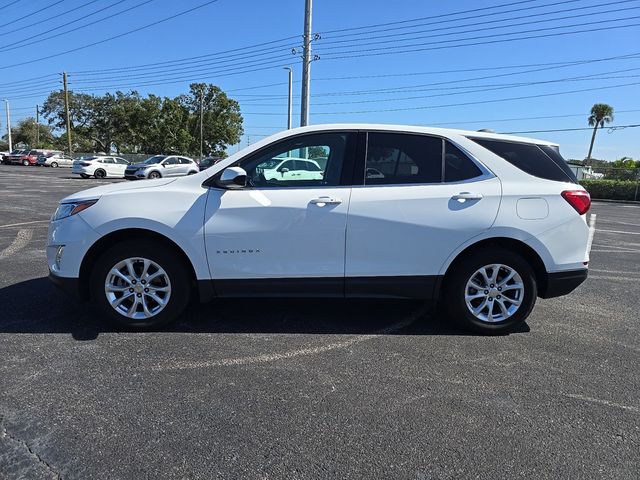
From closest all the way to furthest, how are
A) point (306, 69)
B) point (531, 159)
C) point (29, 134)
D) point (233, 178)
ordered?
point (233, 178)
point (531, 159)
point (306, 69)
point (29, 134)

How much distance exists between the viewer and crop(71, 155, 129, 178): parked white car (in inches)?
1225

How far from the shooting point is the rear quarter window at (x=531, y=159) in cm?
424

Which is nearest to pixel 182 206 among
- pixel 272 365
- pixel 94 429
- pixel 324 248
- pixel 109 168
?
pixel 324 248

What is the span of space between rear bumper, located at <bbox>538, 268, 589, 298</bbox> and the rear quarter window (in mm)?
824

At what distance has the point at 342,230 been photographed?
4012 mm

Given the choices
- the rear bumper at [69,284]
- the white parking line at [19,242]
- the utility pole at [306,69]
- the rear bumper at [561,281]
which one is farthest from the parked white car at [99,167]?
the rear bumper at [561,281]

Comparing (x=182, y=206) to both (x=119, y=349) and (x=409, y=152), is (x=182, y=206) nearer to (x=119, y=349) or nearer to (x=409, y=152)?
(x=119, y=349)

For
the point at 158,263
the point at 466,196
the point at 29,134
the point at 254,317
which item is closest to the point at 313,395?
the point at 254,317

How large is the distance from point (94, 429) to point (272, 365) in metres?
1.26

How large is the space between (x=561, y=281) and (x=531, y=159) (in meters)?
1.11

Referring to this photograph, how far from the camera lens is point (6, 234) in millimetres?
8609

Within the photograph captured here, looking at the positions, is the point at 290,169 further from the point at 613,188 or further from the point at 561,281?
the point at 613,188

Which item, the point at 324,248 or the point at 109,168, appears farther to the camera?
the point at 109,168

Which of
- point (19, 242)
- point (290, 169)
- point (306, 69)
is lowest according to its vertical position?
point (19, 242)
